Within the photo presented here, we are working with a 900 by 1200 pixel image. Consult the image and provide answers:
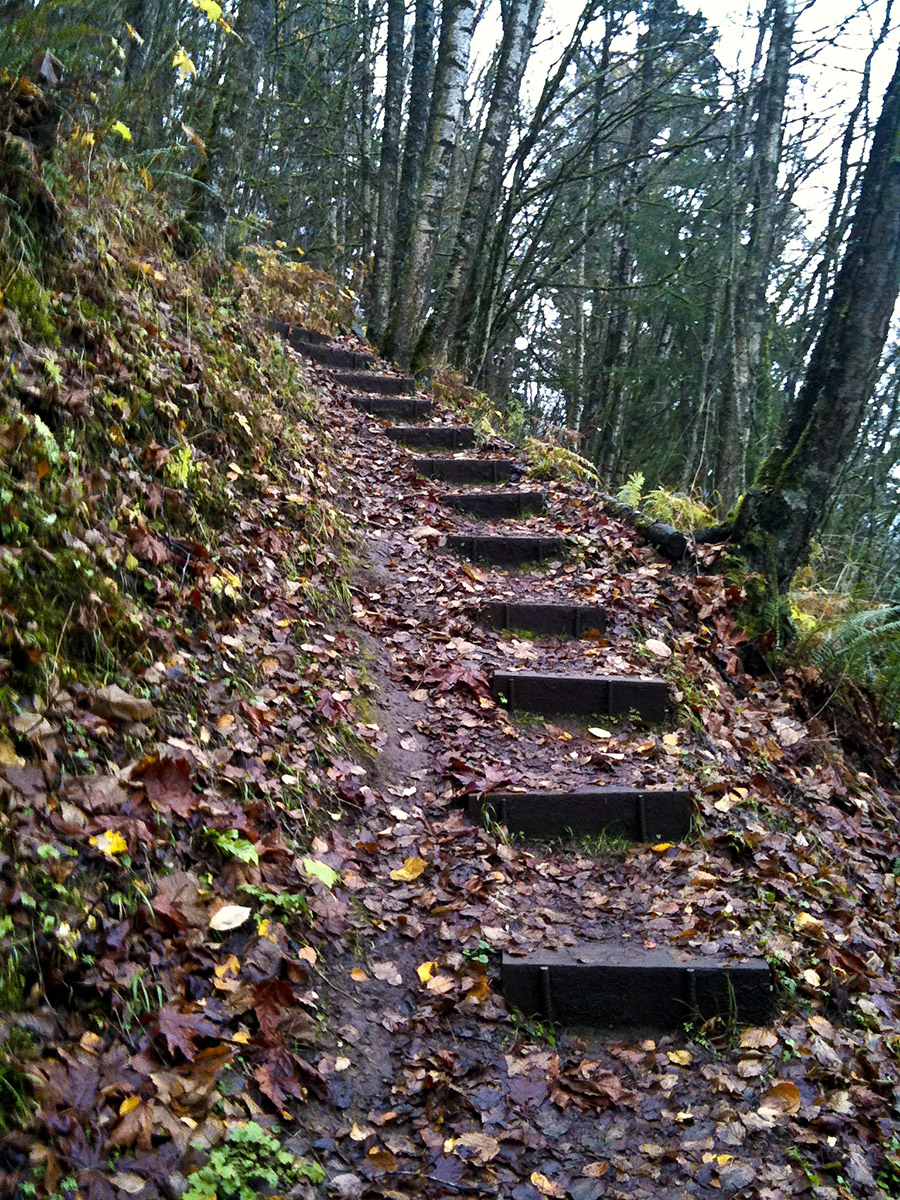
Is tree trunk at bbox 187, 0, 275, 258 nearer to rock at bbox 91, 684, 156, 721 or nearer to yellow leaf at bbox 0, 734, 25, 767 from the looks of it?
rock at bbox 91, 684, 156, 721

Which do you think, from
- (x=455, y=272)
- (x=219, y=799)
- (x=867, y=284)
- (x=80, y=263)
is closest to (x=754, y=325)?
(x=455, y=272)

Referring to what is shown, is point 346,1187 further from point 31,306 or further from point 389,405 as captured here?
point 389,405

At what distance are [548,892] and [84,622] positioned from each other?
226cm

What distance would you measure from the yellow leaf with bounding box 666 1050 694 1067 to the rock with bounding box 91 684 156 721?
2286mm

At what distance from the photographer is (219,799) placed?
3.06m

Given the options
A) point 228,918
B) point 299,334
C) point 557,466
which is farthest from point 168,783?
point 299,334

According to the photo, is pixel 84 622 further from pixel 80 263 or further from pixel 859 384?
pixel 859 384

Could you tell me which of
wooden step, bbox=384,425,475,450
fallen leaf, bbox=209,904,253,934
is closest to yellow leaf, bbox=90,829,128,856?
fallen leaf, bbox=209,904,253,934

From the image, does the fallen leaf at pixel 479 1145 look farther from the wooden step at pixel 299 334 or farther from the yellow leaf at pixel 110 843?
the wooden step at pixel 299 334

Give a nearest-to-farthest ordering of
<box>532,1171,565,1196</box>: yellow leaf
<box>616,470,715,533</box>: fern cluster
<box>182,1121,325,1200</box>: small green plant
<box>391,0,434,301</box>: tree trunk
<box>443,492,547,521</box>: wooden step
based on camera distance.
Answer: <box>182,1121,325,1200</box>: small green plant
<box>532,1171,565,1196</box>: yellow leaf
<box>616,470,715,533</box>: fern cluster
<box>443,492,547,521</box>: wooden step
<box>391,0,434,301</box>: tree trunk

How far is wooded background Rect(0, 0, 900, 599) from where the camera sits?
577cm

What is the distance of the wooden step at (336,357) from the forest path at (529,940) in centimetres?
500

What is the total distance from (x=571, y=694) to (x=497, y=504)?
8.90 ft

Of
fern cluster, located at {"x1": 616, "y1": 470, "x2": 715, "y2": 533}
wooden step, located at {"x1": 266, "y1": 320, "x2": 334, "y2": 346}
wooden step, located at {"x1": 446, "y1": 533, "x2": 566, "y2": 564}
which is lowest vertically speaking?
wooden step, located at {"x1": 446, "y1": 533, "x2": 566, "y2": 564}
